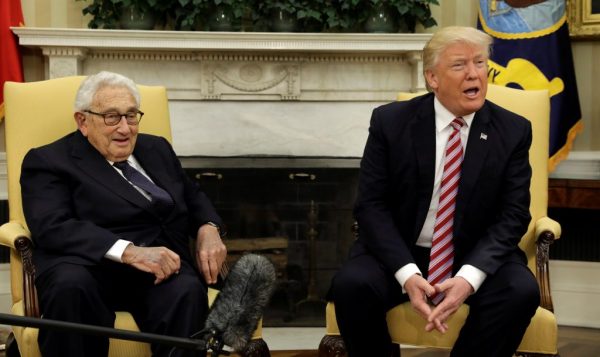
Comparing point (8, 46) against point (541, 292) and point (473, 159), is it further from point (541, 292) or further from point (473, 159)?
point (541, 292)

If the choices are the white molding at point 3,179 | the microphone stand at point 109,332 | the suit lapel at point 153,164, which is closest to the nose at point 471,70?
the suit lapel at point 153,164

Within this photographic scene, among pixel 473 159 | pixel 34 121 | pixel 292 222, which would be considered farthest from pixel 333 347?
pixel 292 222

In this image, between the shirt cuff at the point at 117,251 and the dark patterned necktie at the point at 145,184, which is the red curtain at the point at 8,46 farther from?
the shirt cuff at the point at 117,251

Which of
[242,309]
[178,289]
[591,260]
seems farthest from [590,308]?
[242,309]

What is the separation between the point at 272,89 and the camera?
4578 millimetres

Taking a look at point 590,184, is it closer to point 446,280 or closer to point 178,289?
point 446,280

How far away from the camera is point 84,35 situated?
428 centimetres

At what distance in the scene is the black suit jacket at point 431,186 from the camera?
253cm

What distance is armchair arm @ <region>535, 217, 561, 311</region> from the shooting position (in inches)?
102

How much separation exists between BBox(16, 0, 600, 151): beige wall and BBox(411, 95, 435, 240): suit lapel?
7.38ft

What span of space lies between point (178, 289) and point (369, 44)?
2350 mm

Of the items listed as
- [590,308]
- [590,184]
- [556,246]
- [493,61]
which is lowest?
[590,308]

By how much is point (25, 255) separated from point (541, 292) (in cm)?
160

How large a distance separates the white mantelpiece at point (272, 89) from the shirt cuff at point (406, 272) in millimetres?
2182
